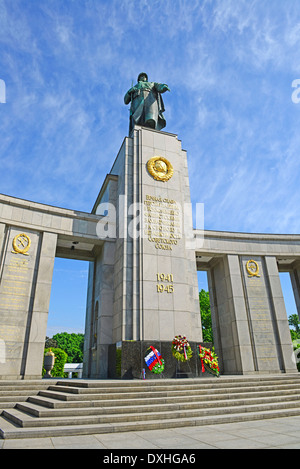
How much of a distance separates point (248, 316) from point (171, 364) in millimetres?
9300

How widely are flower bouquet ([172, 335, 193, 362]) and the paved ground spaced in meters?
8.05

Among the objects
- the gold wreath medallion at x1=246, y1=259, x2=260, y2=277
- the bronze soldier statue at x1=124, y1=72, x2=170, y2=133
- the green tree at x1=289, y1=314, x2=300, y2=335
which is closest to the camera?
the gold wreath medallion at x1=246, y1=259, x2=260, y2=277

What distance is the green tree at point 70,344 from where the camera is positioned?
91.8m

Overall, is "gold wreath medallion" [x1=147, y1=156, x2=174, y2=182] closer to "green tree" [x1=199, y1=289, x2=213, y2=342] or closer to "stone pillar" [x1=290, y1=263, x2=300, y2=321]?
"stone pillar" [x1=290, y1=263, x2=300, y2=321]

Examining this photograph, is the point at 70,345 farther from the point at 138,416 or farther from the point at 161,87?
the point at 138,416

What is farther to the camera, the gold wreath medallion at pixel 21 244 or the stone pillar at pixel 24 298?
the gold wreath medallion at pixel 21 244

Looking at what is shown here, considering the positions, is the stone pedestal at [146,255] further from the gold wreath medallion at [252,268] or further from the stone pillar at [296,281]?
the stone pillar at [296,281]

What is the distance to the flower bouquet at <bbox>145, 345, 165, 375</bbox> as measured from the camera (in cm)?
1489

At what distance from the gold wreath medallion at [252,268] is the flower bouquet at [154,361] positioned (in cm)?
1161

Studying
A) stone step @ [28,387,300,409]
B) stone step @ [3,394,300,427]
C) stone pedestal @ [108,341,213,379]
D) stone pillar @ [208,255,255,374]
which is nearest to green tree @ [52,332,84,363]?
stone pillar @ [208,255,255,374]

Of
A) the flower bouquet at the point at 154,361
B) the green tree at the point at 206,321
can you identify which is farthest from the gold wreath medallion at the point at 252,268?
the green tree at the point at 206,321

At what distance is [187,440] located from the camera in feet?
21.1

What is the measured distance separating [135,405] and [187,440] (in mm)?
3316

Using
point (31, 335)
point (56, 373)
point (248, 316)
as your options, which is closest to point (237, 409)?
point (31, 335)
